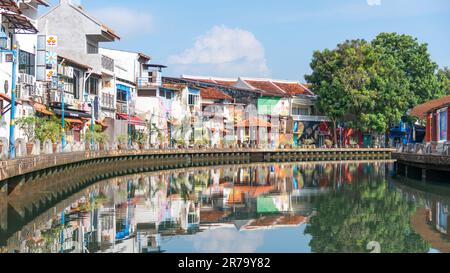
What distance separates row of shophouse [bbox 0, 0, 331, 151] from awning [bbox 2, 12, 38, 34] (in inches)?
1.8

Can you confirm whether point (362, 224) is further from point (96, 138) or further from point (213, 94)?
point (213, 94)

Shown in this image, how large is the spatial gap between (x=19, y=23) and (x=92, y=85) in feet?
55.9

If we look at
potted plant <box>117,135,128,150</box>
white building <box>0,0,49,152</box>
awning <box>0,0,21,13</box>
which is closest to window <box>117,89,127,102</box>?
potted plant <box>117,135,128,150</box>

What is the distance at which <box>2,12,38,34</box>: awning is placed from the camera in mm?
35553

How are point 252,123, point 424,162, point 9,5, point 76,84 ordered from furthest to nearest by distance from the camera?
point 252,123 < point 76,84 < point 424,162 < point 9,5

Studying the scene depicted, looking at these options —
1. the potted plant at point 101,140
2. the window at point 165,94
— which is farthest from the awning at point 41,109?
the window at point 165,94

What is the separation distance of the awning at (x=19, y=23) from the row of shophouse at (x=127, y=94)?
0.05 metres

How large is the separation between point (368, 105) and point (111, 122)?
101ft

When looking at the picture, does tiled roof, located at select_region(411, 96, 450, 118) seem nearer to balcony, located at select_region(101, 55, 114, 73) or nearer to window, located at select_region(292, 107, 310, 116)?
balcony, located at select_region(101, 55, 114, 73)

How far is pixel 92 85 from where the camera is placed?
177ft

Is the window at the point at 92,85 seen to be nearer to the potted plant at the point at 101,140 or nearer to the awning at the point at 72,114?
the awning at the point at 72,114

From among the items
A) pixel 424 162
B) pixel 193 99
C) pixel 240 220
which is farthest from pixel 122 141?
pixel 240 220
